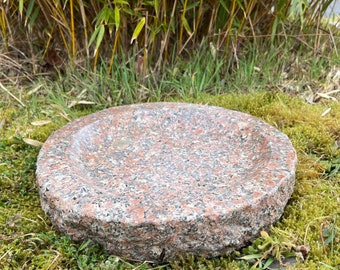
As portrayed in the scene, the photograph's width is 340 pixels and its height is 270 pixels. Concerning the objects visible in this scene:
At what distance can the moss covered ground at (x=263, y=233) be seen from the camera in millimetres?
1341

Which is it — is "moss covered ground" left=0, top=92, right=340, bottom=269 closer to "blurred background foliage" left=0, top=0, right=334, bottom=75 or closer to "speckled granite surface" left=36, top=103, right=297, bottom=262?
"speckled granite surface" left=36, top=103, right=297, bottom=262

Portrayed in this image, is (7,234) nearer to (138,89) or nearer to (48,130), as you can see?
(48,130)

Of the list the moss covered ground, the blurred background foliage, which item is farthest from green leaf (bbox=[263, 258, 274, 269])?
the blurred background foliage

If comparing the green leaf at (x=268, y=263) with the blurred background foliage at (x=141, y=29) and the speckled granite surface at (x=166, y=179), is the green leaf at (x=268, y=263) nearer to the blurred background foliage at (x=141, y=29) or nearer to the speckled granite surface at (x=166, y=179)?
the speckled granite surface at (x=166, y=179)

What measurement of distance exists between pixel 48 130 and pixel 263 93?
1.05 meters

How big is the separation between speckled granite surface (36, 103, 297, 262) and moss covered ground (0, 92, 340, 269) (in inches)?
2.0

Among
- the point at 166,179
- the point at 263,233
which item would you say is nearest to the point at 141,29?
the point at 166,179

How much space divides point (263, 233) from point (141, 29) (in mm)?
1231

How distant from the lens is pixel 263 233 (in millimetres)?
1368

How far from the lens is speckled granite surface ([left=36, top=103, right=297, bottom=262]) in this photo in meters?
1.29

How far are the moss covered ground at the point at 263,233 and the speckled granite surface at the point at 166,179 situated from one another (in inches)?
2.0

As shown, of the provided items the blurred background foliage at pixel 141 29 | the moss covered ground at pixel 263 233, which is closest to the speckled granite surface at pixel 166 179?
the moss covered ground at pixel 263 233

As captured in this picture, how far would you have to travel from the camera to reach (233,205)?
131 cm

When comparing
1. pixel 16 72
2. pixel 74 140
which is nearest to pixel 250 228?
pixel 74 140
